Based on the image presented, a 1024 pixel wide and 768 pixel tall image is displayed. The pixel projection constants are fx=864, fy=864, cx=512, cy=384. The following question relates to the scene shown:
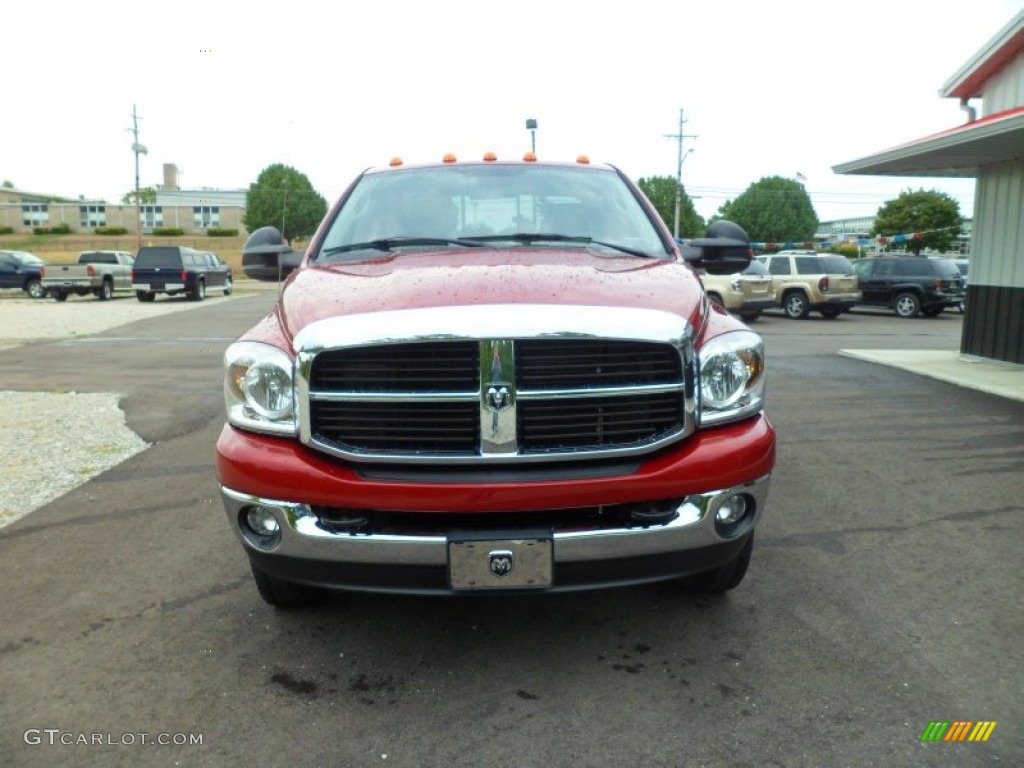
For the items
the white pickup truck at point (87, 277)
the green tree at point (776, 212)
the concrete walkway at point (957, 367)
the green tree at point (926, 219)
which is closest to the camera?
the concrete walkway at point (957, 367)

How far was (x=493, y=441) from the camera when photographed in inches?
110

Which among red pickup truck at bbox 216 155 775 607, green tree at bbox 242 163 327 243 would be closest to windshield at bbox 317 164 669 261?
red pickup truck at bbox 216 155 775 607

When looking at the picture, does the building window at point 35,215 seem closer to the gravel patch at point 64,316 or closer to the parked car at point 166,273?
the gravel patch at point 64,316

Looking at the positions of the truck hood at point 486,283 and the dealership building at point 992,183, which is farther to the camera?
the dealership building at point 992,183

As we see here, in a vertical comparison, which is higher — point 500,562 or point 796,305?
point 500,562

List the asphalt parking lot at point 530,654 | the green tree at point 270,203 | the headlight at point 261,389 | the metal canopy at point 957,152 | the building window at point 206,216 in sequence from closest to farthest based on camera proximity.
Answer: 1. the asphalt parking lot at point 530,654
2. the headlight at point 261,389
3. the metal canopy at point 957,152
4. the green tree at point 270,203
5. the building window at point 206,216

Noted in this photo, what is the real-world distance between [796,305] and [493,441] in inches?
810

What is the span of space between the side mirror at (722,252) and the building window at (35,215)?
131 metres

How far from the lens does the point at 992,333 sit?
1159 centimetres

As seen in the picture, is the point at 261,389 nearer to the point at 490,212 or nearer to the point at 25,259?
the point at 490,212

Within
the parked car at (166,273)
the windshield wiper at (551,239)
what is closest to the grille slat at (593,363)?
the windshield wiper at (551,239)

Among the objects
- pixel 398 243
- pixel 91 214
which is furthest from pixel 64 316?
pixel 91 214

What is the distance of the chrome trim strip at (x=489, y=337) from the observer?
277 centimetres

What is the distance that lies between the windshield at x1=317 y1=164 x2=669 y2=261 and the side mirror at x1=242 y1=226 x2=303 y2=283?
0.97 feet
